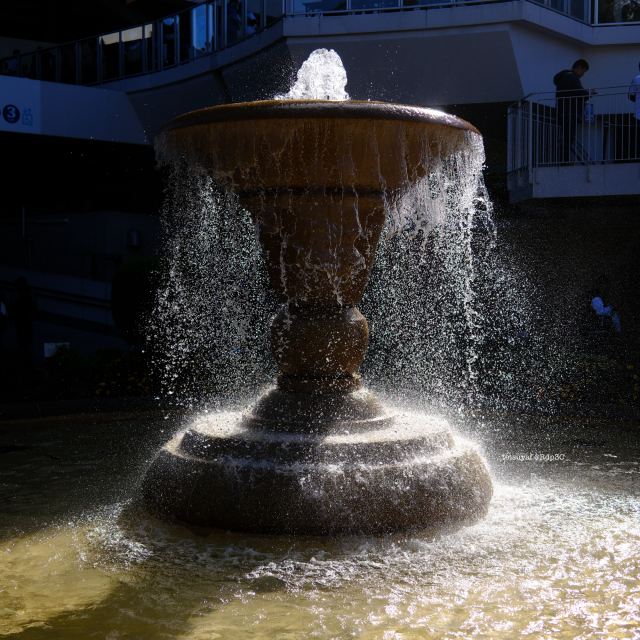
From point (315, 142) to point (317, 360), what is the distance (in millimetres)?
1170

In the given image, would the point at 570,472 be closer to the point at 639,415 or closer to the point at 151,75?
the point at 639,415

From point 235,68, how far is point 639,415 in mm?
10161

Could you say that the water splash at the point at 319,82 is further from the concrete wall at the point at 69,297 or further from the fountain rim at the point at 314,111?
the concrete wall at the point at 69,297

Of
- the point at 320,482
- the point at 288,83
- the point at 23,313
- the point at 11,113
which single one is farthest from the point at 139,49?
the point at 320,482

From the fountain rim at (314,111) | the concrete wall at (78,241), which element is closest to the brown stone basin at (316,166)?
the fountain rim at (314,111)

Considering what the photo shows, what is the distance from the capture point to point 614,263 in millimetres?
12391

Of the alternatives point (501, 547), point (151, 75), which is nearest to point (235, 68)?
point (151, 75)

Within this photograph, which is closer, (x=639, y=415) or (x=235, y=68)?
(x=639, y=415)

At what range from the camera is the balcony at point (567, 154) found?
1078 cm

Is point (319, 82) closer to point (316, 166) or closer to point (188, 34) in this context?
point (316, 166)

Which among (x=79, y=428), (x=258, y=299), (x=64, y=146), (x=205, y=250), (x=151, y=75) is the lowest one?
(x=79, y=428)

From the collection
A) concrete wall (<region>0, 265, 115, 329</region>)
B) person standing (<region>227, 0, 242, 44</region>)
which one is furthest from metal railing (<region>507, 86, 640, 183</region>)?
concrete wall (<region>0, 265, 115, 329</region>)

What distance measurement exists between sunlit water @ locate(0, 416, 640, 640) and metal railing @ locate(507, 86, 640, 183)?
7.41 m

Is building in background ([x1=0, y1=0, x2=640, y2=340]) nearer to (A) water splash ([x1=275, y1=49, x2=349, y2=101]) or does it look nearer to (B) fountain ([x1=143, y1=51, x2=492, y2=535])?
(A) water splash ([x1=275, y1=49, x2=349, y2=101])
